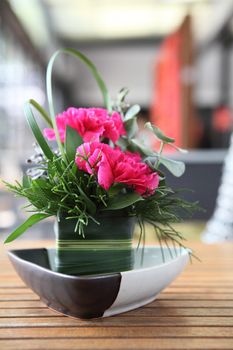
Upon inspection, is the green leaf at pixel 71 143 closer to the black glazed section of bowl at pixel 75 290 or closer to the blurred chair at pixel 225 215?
the black glazed section of bowl at pixel 75 290

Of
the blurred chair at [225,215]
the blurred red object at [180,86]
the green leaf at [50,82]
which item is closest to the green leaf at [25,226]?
the green leaf at [50,82]

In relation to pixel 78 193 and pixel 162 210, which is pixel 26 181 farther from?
pixel 162 210

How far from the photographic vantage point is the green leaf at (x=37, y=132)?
70 centimetres

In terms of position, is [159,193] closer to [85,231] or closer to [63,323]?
[85,231]

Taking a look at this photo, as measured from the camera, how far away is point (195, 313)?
27.2 inches

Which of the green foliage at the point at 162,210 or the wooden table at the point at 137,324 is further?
the green foliage at the point at 162,210

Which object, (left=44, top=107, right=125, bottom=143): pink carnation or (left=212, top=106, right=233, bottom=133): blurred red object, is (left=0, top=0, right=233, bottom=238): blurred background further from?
(left=44, top=107, right=125, bottom=143): pink carnation

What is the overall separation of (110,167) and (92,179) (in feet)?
0.14

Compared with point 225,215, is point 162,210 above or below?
above

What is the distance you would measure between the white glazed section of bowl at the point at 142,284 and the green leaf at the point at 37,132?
0.23 m

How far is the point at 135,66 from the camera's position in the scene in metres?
9.62

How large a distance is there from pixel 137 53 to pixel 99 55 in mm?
818

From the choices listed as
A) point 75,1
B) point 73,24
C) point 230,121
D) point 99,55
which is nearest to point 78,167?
point 75,1

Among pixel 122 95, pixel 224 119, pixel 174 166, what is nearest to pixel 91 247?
pixel 174 166
